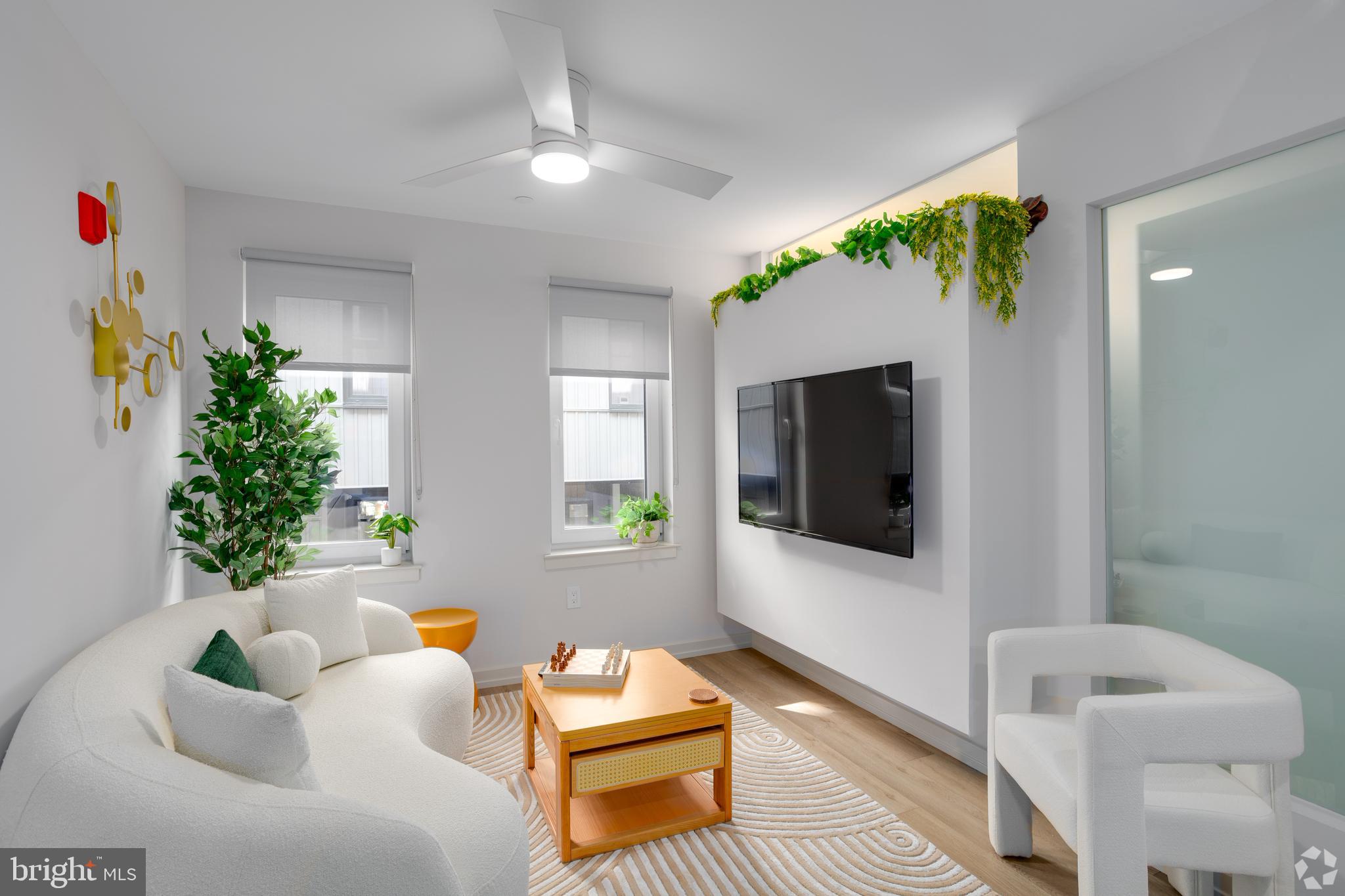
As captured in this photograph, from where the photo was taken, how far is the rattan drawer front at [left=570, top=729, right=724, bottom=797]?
2123 mm

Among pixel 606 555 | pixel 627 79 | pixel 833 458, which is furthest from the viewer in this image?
pixel 606 555

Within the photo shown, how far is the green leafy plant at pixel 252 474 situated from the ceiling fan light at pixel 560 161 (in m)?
1.41

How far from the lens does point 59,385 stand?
1.80 m

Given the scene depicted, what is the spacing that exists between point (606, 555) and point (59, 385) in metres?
2.65

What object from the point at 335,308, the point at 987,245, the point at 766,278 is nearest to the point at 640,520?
the point at 766,278

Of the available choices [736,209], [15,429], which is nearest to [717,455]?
[736,209]

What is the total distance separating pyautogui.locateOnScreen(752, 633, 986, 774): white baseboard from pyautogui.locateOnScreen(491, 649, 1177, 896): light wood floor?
3cm

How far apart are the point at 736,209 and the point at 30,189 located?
9.10 ft

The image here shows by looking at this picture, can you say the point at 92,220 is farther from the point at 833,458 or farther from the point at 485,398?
the point at 833,458

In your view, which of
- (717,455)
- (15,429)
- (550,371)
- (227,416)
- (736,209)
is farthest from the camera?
(717,455)

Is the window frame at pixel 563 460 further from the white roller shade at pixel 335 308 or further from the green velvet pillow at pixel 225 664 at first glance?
the green velvet pillow at pixel 225 664

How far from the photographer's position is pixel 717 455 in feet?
13.8

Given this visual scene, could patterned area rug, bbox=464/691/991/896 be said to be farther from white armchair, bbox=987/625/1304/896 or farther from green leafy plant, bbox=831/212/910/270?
green leafy plant, bbox=831/212/910/270

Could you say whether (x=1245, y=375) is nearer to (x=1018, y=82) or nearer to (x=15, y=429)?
(x=1018, y=82)
